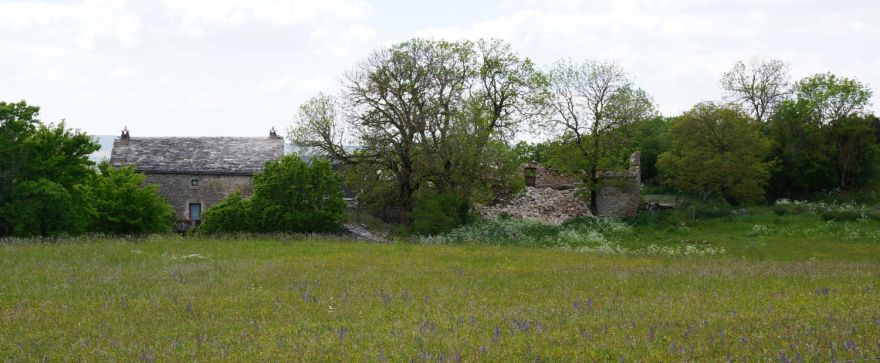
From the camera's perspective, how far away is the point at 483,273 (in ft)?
59.6

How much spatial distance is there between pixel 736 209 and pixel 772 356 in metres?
40.1

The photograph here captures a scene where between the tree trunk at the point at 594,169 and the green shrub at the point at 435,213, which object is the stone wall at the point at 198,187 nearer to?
the green shrub at the point at 435,213

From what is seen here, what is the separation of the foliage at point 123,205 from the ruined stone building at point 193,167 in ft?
33.6

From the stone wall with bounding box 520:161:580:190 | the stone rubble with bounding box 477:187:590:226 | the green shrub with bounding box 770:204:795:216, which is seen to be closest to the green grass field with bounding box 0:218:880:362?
the stone rubble with bounding box 477:187:590:226

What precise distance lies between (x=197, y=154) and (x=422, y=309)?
1636 inches

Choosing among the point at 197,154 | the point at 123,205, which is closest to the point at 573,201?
the point at 197,154

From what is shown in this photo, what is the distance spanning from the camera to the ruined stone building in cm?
4878

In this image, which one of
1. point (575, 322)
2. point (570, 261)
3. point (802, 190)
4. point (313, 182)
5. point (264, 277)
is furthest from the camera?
point (802, 190)

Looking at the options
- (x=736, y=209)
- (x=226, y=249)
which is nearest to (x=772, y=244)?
(x=736, y=209)

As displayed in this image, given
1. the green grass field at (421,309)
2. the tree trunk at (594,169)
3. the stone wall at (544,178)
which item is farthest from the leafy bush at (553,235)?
the green grass field at (421,309)

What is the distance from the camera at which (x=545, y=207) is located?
48156 millimetres

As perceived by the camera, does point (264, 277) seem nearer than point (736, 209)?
Yes

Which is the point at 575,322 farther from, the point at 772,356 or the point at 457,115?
the point at 457,115

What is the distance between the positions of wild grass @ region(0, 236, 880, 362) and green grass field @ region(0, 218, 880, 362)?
4cm
